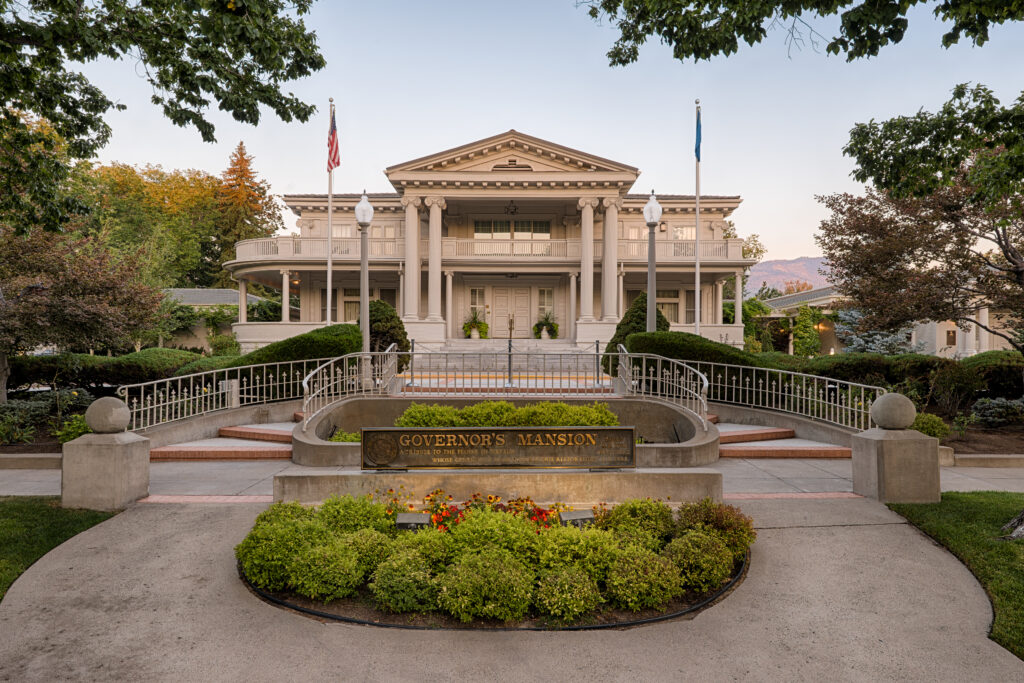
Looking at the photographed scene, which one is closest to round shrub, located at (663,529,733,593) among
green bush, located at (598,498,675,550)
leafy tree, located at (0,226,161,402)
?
green bush, located at (598,498,675,550)

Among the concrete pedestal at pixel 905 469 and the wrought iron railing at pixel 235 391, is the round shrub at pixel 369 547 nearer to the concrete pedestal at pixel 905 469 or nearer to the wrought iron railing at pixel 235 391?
the concrete pedestal at pixel 905 469

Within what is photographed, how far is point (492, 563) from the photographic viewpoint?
15.3ft

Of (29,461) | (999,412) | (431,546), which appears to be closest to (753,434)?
(999,412)

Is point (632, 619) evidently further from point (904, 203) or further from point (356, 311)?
point (356, 311)

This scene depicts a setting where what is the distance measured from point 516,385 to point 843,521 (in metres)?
8.43

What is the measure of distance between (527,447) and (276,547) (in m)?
3.02

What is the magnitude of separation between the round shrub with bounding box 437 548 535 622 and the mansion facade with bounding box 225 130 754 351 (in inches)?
763

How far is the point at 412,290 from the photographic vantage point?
24922 millimetres

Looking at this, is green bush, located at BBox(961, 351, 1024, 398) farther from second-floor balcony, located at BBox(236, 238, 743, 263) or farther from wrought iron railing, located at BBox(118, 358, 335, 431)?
wrought iron railing, located at BBox(118, 358, 335, 431)

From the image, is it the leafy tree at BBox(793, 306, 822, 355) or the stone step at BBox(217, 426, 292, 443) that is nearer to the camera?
the stone step at BBox(217, 426, 292, 443)

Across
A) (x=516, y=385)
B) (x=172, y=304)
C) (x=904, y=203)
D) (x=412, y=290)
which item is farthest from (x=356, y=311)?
(x=904, y=203)

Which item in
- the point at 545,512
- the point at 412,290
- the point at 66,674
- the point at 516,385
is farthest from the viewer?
the point at 412,290

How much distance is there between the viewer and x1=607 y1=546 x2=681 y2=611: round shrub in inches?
180

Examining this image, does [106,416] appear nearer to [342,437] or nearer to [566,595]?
[342,437]
